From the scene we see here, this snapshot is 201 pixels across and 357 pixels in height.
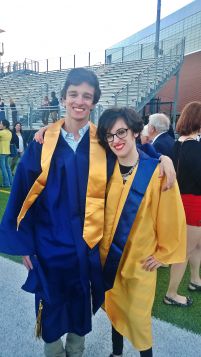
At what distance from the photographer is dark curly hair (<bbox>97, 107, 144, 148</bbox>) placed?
170cm

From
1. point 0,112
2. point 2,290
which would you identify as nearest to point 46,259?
point 2,290

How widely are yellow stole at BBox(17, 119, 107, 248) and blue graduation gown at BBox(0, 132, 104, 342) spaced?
30 mm

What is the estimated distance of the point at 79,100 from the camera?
1.67 meters

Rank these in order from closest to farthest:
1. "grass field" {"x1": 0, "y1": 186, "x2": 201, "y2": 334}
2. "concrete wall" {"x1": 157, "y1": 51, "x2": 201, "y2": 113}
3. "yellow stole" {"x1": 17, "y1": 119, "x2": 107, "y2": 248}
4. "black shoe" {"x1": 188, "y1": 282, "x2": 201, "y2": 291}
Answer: "yellow stole" {"x1": 17, "y1": 119, "x2": 107, "y2": 248} → "grass field" {"x1": 0, "y1": 186, "x2": 201, "y2": 334} → "black shoe" {"x1": 188, "y1": 282, "x2": 201, "y2": 291} → "concrete wall" {"x1": 157, "y1": 51, "x2": 201, "y2": 113}

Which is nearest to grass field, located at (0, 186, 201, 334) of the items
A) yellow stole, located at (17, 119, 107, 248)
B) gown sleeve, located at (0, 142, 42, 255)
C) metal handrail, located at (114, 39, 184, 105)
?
yellow stole, located at (17, 119, 107, 248)

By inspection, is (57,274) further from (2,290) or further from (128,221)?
(2,290)

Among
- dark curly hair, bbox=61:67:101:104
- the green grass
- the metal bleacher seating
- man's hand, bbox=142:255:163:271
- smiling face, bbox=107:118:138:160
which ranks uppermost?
the metal bleacher seating

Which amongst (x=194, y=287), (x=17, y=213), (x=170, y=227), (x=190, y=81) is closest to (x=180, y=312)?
(x=194, y=287)

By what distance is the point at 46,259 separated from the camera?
1.72 m

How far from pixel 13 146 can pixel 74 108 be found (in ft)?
22.7

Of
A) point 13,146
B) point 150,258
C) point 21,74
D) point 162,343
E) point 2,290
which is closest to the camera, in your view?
point 150,258

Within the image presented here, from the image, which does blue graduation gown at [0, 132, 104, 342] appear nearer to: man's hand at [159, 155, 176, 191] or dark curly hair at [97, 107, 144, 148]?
dark curly hair at [97, 107, 144, 148]

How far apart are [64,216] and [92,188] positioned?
21cm

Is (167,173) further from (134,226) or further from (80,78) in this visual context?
(80,78)
